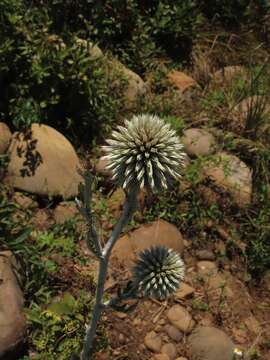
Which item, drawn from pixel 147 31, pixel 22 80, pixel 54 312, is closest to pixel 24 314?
pixel 54 312

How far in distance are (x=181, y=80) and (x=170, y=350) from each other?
3203 mm

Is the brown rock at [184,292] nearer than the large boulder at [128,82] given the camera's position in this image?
Yes

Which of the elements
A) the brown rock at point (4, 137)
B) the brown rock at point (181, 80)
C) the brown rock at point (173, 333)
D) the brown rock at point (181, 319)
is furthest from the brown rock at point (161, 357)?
the brown rock at point (181, 80)

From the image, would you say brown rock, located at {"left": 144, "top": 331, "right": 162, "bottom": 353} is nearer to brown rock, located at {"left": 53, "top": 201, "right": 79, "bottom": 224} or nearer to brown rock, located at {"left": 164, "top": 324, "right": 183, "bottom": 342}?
brown rock, located at {"left": 164, "top": 324, "right": 183, "bottom": 342}

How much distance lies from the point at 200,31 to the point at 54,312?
4.30 metres

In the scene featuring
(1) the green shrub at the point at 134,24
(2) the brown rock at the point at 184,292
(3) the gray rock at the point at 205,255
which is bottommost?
(2) the brown rock at the point at 184,292

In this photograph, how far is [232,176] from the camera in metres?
5.36

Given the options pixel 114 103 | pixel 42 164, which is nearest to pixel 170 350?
pixel 42 164

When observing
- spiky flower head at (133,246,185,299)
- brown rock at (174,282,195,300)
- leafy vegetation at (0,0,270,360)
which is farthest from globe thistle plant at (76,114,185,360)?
brown rock at (174,282,195,300)

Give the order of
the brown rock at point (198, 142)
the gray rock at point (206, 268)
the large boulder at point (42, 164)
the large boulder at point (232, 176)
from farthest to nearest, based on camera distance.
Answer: the brown rock at point (198, 142)
the large boulder at point (232, 176)
the gray rock at point (206, 268)
the large boulder at point (42, 164)

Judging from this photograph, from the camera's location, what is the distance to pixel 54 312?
3947 mm

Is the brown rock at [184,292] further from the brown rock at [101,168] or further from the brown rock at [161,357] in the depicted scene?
the brown rock at [101,168]

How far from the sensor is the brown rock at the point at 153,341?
13.7 ft

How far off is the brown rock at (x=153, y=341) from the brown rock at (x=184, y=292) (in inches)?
16.4
